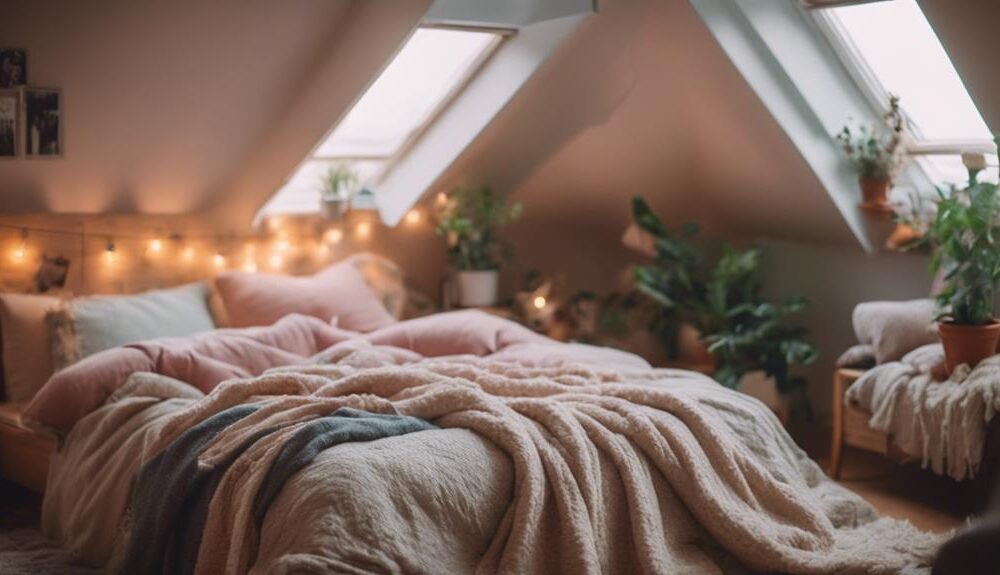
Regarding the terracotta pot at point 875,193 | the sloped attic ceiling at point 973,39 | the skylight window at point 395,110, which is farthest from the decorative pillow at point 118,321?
the sloped attic ceiling at point 973,39

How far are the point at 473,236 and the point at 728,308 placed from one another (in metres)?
1.24

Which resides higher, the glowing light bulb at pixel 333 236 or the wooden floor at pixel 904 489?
the glowing light bulb at pixel 333 236

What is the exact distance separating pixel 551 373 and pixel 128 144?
1.92m

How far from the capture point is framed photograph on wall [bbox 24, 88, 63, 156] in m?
4.26

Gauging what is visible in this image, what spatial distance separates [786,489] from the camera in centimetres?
362

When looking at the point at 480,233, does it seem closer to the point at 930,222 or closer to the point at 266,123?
the point at 266,123

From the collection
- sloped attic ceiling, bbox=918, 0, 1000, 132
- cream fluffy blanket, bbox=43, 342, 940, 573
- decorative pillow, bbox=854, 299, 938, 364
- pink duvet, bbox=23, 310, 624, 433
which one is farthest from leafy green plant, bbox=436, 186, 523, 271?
sloped attic ceiling, bbox=918, 0, 1000, 132

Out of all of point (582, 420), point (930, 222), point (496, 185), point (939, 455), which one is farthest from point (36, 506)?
point (930, 222)

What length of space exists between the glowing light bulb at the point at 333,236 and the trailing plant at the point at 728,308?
4.63ft

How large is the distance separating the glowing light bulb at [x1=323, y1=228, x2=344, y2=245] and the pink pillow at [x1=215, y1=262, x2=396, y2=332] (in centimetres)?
28

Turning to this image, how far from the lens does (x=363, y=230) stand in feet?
19.2

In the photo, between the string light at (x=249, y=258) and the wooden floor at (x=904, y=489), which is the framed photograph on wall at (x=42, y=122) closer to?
the string light at (x=249, y=258)

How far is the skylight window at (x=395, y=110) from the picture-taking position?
17.2ft

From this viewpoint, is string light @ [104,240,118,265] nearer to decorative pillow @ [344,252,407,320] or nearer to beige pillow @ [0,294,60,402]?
beige pillow @ [0,294,60,402]
